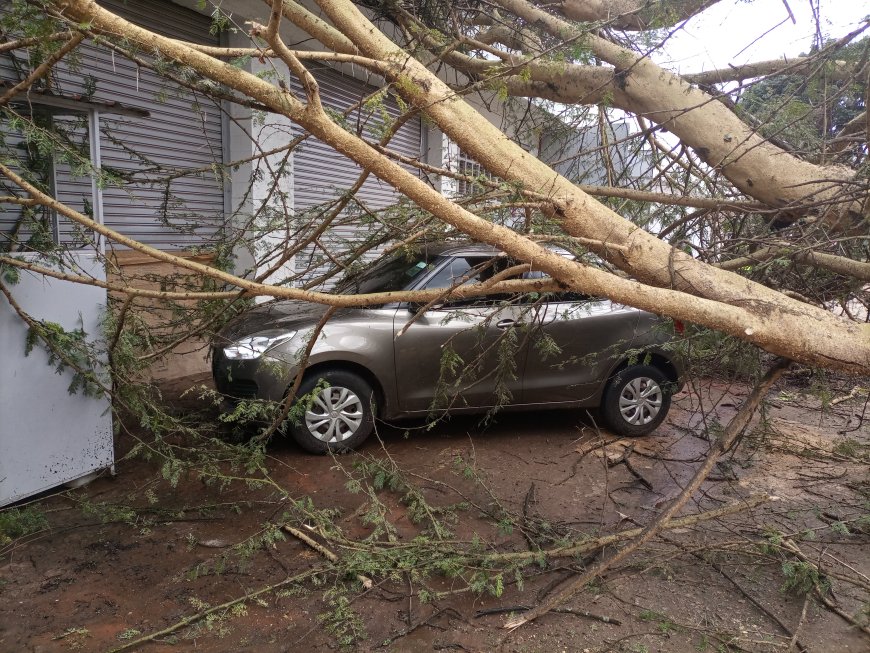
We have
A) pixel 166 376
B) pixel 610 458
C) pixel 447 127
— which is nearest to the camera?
pixel 447 127

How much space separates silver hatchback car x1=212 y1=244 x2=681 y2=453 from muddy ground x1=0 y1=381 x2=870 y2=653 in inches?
19.4

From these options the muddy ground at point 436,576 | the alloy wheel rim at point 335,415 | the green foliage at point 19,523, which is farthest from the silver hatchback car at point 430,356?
the green foliage at point 19,523

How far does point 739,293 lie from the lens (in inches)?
124

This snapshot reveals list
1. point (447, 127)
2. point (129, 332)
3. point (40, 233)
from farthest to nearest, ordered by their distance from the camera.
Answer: point (129, 332)
point (40, 233)
point (447, 127)

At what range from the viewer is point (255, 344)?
512cm

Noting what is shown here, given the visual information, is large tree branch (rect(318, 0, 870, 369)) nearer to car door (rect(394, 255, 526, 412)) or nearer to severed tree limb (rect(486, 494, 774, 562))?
severed tree limb (rect(486, 494, 774, 562))

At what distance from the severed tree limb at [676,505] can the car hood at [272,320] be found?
2.87m

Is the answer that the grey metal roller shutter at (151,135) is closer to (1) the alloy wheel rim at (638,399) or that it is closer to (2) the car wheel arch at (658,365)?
(2) the car wheel arch at (658,365)

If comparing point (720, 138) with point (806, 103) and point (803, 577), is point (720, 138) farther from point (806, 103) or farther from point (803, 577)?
point (803, 577)

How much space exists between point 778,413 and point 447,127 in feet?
19.2

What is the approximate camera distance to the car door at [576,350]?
5.76 m

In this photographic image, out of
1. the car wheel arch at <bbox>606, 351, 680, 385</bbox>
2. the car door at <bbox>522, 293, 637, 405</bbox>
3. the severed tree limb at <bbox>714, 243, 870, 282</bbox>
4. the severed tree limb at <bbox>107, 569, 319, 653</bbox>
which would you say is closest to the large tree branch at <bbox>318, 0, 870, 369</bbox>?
the severed tree limb at <bbox>714, 243, 870, 282</bbox>

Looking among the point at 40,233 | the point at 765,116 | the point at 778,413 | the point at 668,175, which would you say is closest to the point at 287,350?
the point at 40,233

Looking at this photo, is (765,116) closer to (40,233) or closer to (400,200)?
(400,200)
